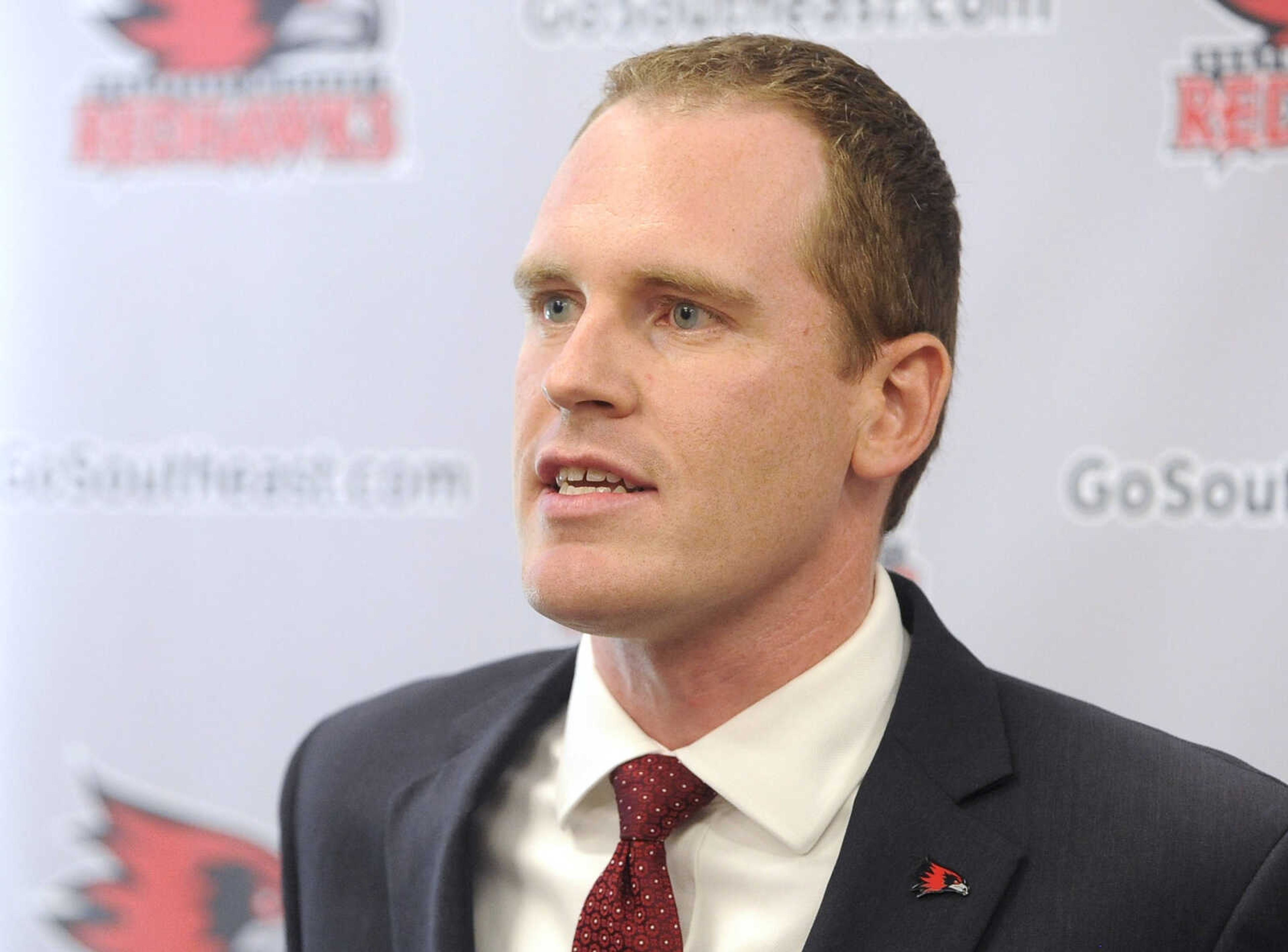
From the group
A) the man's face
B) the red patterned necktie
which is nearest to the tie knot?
the red patterned necktie

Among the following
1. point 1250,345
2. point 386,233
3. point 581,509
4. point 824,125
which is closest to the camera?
point 581,509

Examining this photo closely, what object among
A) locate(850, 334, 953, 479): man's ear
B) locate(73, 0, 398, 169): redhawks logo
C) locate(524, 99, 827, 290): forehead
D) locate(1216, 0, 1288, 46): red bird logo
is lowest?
locate(850, 334, 953, 479): man's ear

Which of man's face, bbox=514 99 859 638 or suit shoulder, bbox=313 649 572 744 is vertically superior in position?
man's face, bbox=514 99 859 638

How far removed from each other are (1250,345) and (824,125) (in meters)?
1.19

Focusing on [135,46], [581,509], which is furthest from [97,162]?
[581,509]

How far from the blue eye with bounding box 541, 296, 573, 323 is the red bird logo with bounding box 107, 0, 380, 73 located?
1497 millimetres

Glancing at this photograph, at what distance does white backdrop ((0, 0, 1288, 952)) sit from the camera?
105 inches

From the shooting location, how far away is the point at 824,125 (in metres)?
1.83

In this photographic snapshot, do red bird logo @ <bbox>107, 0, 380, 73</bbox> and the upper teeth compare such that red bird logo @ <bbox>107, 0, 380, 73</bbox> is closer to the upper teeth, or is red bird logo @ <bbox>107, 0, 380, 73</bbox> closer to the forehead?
the forehead

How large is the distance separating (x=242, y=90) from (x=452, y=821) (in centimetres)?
190

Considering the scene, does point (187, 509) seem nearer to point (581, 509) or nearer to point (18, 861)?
point (18, 861)

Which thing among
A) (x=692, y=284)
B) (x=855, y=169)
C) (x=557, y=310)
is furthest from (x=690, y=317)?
(x=855, y=169)

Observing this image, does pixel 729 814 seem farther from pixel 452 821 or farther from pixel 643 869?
pixel 452 821

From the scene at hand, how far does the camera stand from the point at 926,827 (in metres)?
1.66
